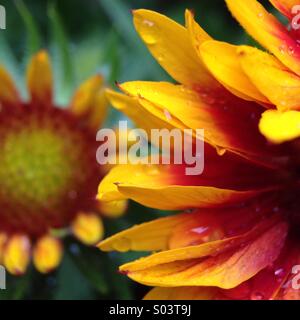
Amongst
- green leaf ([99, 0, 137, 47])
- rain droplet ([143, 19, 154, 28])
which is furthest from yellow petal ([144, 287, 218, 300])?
green leaf ([99, 0, 137, 47])

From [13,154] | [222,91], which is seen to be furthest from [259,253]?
[13,154]

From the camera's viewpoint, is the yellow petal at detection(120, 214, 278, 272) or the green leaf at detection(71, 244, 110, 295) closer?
the yellow petal at detection(120, 214, 278, 272)

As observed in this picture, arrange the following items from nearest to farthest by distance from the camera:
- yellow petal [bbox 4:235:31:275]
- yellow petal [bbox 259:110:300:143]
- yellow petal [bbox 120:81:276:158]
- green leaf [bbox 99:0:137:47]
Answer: yellow petal [bbox 259:110:300:143]
yellow petal [bbox 120:81:276:158]
yellow petal [bbox 4:235:31:275]
green leaf [bbox 99:0:137:47]

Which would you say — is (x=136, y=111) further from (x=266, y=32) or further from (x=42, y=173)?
(x=42, y=173)

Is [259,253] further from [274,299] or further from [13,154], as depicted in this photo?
[13,154]

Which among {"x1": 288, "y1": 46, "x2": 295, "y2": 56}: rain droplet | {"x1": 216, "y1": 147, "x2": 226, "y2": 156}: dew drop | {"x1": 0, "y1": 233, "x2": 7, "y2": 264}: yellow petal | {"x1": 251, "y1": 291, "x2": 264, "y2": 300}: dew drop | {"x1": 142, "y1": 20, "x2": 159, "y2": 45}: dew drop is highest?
{"x1": 142, "y1": 20, "x2": 159, "y2": 45}: dew drop

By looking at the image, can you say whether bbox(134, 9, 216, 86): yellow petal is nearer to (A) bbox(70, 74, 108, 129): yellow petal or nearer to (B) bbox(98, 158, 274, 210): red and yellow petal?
(B) bbox(98, 158, 274, 210): red and yellow petal

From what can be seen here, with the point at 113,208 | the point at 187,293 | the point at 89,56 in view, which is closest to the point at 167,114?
the point at 187,293

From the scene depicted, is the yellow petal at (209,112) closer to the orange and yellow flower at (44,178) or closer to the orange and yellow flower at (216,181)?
the orange and yellow flower at (216,181)
